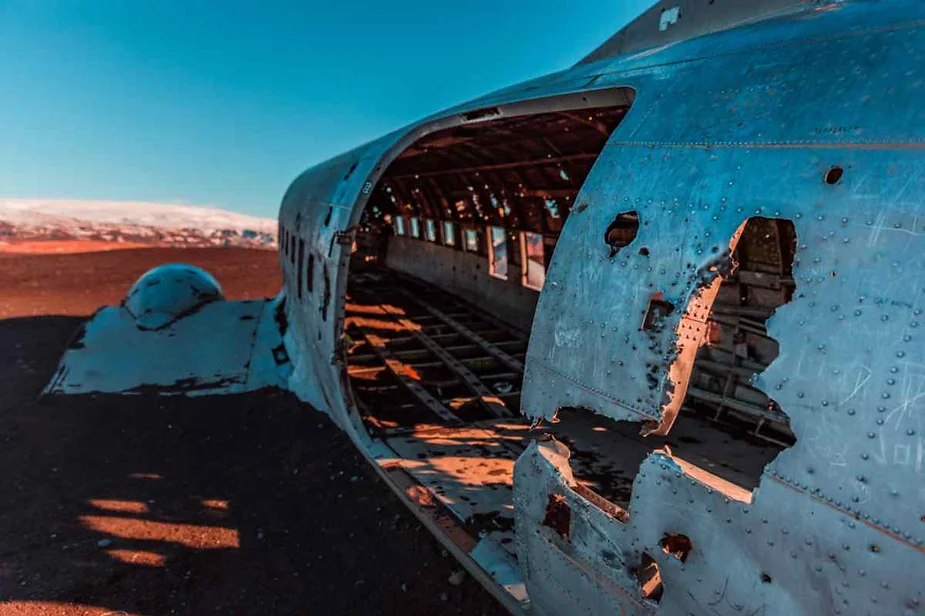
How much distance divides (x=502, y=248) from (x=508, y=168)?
2593mm

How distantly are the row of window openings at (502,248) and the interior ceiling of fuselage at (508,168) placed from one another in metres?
0.28

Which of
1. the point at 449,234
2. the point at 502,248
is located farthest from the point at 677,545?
the point at 449,234

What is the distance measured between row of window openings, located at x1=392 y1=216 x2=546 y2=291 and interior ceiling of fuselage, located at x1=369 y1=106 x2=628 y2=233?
0.28m

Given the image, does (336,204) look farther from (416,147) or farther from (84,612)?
(84,612)

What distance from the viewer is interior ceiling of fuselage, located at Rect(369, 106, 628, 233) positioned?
8211mm

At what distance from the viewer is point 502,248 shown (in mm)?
14266

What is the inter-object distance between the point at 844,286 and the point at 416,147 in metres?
7.13

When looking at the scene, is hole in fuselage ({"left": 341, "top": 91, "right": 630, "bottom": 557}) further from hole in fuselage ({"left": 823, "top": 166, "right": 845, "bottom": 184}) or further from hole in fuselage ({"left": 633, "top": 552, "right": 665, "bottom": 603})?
hole in fuselage ({"left": 823, "top": 166, "right": 845, "bottom": 184})

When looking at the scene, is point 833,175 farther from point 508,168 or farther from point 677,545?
point 508,168

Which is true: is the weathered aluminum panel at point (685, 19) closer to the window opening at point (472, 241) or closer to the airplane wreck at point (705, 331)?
the airplane wreck at point (705, 331)

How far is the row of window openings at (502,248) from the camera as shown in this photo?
513 inches

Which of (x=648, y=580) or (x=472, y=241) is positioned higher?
(x=472, y=241)

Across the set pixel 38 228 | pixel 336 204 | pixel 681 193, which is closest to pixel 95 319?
pixel 336 204

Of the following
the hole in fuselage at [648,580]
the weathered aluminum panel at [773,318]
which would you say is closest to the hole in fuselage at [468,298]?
the hole in fuselage at [648,580]
